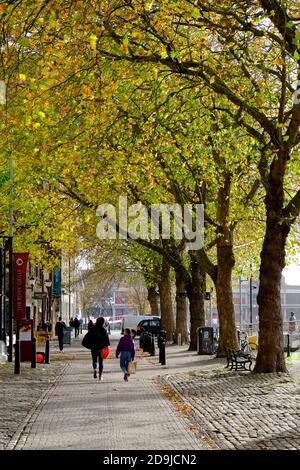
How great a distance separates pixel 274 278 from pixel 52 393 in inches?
256

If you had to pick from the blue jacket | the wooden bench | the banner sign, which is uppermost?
the banner sign

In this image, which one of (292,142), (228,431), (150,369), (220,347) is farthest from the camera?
(220,347)

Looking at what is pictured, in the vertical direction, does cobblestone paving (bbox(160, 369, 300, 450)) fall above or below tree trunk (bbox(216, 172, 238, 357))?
below

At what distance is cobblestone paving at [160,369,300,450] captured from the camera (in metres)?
12.6

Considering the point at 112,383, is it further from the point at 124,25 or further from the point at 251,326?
the point at 251,326

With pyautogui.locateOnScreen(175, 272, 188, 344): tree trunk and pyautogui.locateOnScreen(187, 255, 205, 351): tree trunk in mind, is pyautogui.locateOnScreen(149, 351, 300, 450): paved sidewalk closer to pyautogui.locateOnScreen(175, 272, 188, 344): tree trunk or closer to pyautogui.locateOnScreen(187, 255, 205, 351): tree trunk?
pyautogui.locateOnScreen(187, 255, 205, 351): tree trunk

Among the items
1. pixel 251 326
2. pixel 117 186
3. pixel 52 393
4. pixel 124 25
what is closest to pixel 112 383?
pixel 52 393

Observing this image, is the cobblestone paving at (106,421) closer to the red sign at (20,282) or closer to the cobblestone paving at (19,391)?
the cobblestone paving at (19,391)

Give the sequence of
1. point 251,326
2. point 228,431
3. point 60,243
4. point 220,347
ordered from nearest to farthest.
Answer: point 228,431, point 220,347, point 60,243, point 251,326

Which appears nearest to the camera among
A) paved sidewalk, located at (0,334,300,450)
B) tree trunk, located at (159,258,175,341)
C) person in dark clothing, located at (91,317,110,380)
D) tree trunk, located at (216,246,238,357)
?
paved sidewalk, located at (0,334,300,450)

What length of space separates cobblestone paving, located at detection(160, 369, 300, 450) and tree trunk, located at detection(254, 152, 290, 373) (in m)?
0.60

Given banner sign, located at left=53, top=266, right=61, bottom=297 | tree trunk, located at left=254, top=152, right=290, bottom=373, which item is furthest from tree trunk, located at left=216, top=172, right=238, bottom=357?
banner sign, located at left=53, top=266, right=61, bottom=297

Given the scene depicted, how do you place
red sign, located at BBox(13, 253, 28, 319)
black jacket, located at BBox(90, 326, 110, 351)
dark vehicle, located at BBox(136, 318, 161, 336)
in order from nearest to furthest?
black jacket, located at BBox(90, 326, 110, 351), red sign, located at BBox(13, 253, 28, 319), dark vehicle, located at BBox(136, 318, 161, 336)
